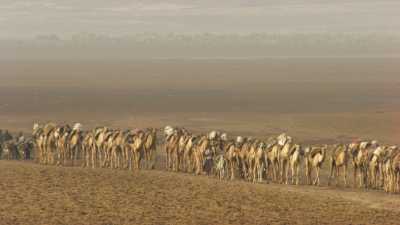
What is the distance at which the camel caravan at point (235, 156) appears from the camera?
26.7 meters

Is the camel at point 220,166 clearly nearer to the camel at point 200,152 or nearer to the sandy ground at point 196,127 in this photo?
the camel at point 200,152

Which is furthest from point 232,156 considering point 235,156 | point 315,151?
point 315,151

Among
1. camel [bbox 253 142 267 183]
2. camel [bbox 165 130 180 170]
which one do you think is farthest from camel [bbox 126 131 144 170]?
camel [bbox 253 142 267 183]

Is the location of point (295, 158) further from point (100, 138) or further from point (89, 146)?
point (89, 146)

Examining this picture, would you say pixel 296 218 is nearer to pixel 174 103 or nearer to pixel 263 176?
pixel 263 176

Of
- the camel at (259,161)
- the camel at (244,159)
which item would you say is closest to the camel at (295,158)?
the camel at (259,161)

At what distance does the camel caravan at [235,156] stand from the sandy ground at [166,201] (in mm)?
1696

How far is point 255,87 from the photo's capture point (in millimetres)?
92688

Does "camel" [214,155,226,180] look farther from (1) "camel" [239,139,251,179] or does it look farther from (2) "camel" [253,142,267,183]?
(2) "camel" [253,142,267,183]

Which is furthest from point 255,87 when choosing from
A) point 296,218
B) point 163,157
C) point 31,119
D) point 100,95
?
point 296,218

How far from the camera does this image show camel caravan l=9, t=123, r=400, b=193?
87.6 feet

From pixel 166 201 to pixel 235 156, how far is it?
6.84 m

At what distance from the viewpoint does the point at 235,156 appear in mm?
27734

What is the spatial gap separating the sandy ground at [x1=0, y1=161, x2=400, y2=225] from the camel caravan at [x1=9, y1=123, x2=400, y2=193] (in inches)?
66.8
